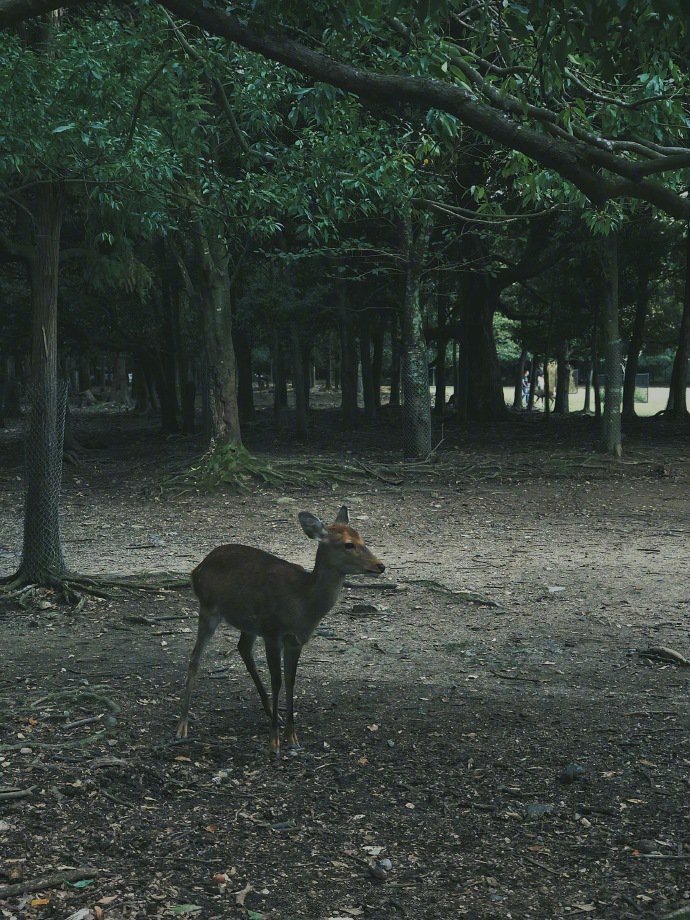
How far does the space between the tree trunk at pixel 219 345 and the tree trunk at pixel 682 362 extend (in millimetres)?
11932

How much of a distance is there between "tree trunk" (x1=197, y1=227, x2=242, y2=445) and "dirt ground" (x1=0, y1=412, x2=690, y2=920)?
596 centimetres

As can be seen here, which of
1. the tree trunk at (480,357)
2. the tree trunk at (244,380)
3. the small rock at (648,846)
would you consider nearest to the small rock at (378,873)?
the small rock at (648,846)

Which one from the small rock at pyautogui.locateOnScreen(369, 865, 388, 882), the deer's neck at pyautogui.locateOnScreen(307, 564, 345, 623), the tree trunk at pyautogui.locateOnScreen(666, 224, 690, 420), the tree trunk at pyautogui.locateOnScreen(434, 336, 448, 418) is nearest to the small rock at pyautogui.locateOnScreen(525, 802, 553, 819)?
the small rock at pyautogui.locateOnScreen(369, 865, 388, 882)

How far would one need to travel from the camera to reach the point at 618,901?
4.33 meters

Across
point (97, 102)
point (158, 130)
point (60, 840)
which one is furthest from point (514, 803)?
point (158, 130)

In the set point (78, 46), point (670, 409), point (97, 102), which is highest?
point (78, 46)

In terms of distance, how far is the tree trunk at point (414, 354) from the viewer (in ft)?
62.5

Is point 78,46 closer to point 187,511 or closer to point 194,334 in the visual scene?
point 187,511

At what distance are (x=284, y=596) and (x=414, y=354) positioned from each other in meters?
13.6

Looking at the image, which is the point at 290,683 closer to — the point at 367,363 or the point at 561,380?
the point at 367,363

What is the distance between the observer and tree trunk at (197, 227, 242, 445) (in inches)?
726

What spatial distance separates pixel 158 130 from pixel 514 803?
291 inches

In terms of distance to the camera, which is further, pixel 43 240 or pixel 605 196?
pixel 43 240

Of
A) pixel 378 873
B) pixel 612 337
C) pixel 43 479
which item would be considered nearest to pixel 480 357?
pixel 612 337
